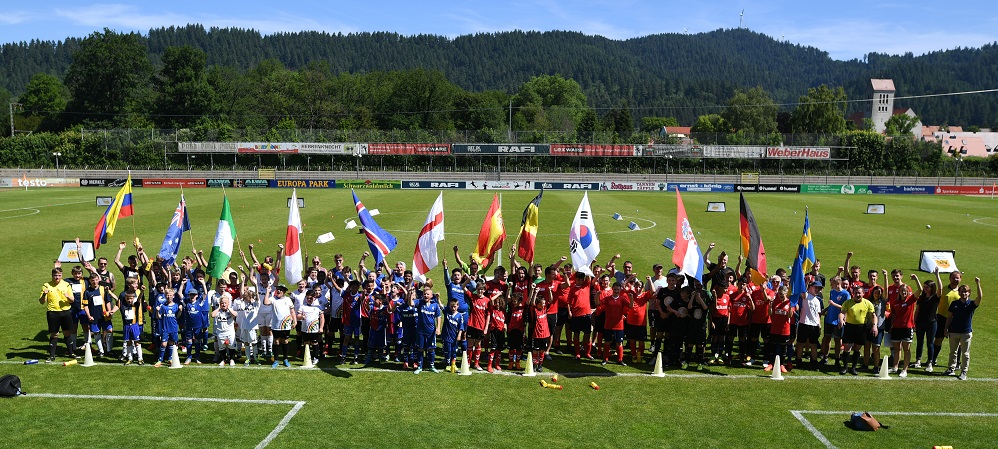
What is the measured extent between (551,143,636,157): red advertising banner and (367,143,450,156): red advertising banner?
1314cm

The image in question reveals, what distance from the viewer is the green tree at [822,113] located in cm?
11744

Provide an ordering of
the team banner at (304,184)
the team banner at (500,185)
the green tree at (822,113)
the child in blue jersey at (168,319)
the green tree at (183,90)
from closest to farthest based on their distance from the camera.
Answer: the child in blue jersey at (168,319) → the team banner at (304,184) → the team banner at (500,185) → the green tree at (183,90) → the green tree at (822,113)

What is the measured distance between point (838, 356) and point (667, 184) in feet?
190

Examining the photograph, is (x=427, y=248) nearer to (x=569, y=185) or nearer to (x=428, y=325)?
(x=428, y=325)

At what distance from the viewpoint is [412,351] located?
12523 mm

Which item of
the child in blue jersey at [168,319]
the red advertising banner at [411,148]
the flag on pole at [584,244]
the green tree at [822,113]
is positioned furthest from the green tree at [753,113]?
the child in blue jersey at [168,319]

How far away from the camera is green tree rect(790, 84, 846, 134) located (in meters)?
117

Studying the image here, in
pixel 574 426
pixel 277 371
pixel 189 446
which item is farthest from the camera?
pixel 277 371

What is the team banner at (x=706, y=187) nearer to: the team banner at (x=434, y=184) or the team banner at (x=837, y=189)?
the team banner at (x=837, y=189)

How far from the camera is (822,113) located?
A: 117938 millimetres

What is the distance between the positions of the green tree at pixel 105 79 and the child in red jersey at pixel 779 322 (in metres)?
115

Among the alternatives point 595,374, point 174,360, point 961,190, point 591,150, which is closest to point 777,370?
point 595,374

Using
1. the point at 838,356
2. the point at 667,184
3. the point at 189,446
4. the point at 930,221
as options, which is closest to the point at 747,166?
the point at 667,184

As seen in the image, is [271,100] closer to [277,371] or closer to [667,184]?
[667,184]
